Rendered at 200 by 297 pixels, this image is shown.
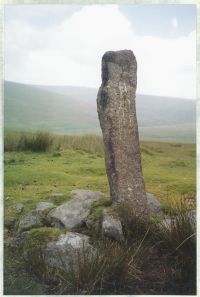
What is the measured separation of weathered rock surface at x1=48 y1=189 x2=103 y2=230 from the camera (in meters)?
5.81

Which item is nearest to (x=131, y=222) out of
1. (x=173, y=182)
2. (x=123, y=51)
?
(x=123, y=51)

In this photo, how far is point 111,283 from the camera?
5043 mm

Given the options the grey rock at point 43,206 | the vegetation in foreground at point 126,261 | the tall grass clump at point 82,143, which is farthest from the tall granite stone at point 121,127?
the tall grass clump at point 82,143

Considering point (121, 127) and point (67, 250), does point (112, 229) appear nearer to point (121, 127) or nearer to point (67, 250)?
point (67, 250)

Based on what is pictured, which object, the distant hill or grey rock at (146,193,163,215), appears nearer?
grey rock at (146,193,163,215)

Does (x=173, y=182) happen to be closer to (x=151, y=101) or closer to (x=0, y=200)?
(x=0, y=200)

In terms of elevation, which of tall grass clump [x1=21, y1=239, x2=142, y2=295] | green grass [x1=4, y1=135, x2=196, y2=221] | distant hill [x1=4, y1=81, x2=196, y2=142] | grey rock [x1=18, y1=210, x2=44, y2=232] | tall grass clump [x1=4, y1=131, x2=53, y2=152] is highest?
distant hill [x1=4, y1=81, x2=196, y2=142]

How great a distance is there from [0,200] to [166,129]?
8.23 meters

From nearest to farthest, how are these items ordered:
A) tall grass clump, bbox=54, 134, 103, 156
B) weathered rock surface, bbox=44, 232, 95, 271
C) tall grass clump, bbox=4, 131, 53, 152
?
weathered rock surface, bbox=44, 232, 95, 271, tall grass clump, bbox=4, 131, 53, 152, tall grass clump, bbox=54, 134, 103, 156

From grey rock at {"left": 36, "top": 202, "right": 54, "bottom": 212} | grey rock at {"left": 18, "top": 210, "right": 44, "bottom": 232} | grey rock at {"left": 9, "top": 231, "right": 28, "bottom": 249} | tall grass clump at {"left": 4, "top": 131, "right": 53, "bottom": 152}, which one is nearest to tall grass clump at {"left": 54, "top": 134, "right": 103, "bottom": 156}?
tall grass clump at {"left": 4, "top": 131, "right": 53, "bottom": 152}

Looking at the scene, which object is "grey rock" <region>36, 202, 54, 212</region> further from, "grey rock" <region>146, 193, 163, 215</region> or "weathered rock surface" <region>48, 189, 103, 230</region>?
"grey rock" <region>146, 193, 163, 215</region>

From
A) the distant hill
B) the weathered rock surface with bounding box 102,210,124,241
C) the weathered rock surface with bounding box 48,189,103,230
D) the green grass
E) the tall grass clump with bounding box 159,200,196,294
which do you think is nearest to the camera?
the tall grass clump with bounding box 159,200,196,294

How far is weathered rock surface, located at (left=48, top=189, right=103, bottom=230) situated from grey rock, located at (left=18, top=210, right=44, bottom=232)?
120 mm

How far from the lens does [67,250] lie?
5223 mm
